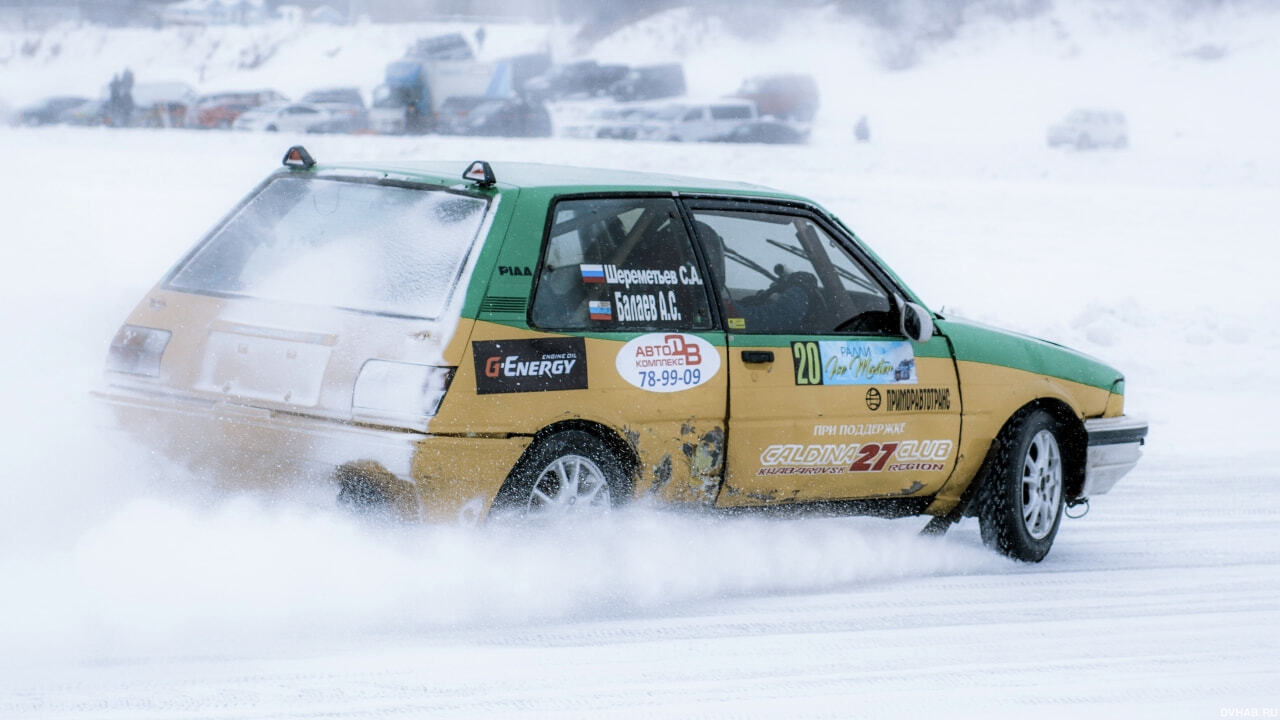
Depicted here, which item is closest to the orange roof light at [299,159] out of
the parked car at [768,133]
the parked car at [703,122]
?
the parked car at [703,122]

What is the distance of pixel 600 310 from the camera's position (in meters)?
5.30

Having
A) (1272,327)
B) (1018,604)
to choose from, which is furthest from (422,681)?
(1272,327)

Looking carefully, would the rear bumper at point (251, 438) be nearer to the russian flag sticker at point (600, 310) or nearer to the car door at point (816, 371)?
the russian flag sticker at point (600, 310)

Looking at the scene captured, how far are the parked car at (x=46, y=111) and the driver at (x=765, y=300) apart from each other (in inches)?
1388

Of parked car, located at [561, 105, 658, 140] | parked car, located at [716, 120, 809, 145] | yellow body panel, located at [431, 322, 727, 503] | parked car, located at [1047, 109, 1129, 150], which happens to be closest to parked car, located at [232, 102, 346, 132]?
parked car, located at [561, 105, 658, 140]

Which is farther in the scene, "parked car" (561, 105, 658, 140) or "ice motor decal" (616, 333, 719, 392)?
"parked car" (561, 105, 658, 140)

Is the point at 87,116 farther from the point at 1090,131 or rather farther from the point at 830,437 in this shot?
the point at 830,437

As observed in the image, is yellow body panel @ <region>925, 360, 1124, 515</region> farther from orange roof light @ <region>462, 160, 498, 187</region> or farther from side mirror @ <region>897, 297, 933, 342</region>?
orange roof light @ <region>462, 160, 498, 187</region>

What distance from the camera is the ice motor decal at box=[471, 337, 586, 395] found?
488 cm

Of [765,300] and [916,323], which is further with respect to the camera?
[916,323]

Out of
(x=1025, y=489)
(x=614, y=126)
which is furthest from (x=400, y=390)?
(x=614, y=126)

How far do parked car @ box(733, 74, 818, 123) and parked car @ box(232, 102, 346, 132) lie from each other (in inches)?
551

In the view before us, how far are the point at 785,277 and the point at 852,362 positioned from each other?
0.43 meters

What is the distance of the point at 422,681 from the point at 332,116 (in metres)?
35.2
